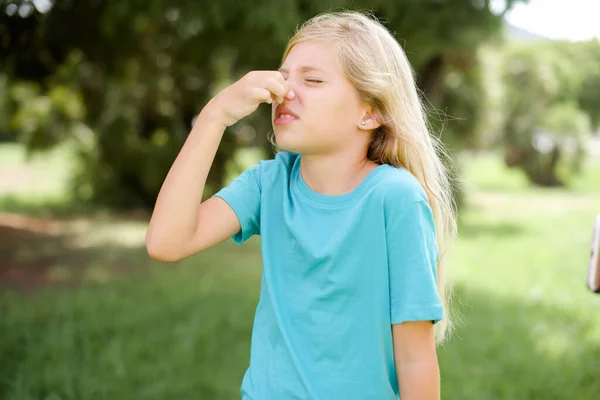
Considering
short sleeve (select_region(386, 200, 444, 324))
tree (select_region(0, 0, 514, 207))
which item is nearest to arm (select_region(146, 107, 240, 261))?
short sleeve (select_region(386, 200, 444, 324))

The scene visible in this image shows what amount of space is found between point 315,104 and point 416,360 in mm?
573

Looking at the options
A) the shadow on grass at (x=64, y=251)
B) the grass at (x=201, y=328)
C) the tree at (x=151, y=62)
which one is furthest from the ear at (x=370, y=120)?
the shadow on grass at (x=64, y=251)

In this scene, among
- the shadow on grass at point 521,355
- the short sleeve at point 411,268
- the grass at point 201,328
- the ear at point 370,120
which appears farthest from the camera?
the shadow on grass at point 521,355

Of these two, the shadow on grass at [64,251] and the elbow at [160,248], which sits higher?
the elbow at [160,248]

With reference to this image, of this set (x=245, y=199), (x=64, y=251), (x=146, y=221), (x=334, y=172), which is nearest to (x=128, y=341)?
(x=245, y=199)

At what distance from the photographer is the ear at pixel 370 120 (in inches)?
63.5

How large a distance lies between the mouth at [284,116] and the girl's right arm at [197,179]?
0.9 inches

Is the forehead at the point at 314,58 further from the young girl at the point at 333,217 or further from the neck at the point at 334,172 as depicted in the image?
the neck at the point at 334,172

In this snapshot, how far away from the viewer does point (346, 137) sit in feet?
5.22

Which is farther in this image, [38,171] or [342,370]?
[38,171]

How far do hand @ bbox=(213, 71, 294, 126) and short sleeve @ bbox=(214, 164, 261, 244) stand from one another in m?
0.15

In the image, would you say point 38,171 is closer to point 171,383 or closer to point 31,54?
point 31,54

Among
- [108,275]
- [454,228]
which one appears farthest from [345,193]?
[108,275]

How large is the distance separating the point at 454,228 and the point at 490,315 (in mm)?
4329
